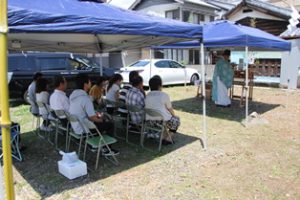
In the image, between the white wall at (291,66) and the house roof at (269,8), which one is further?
the house roof at (269,8)

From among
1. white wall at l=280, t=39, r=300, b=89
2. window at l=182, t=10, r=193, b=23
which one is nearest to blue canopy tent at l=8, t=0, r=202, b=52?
white wall at l=280, t=39, r=300, b=89

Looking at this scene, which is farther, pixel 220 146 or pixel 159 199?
pixel 220 146

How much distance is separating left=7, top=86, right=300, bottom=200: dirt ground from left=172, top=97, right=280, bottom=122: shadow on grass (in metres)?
1.05

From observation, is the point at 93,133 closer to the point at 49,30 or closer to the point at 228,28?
the point at 49,30

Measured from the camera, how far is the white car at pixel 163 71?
13.0 m

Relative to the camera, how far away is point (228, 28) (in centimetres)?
726

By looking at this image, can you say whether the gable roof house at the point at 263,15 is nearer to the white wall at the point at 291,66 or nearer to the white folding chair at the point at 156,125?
the white wall at the point at 291,66

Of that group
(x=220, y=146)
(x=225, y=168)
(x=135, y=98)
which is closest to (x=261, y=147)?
(x=220, y=146)

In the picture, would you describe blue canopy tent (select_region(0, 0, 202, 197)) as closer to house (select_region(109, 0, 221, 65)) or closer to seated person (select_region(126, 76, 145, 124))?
seated person (select_region(126, 76, 145, 124))

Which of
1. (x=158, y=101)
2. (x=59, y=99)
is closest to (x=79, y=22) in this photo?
(x=59, y=99)

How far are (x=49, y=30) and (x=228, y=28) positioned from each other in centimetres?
508

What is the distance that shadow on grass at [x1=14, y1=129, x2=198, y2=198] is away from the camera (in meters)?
3.95

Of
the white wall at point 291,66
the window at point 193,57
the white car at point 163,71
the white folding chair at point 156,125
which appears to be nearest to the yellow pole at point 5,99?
the white folding chair at point 156,125

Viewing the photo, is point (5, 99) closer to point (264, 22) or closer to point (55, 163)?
point (55, 163)
